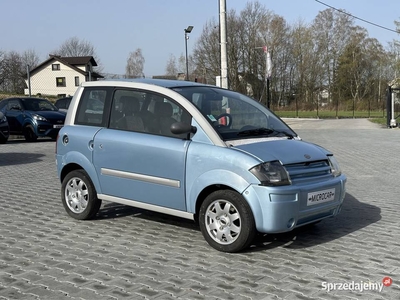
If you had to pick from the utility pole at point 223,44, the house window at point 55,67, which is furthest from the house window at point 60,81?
the utility pole at point 223,44

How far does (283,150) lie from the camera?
5.00 metres

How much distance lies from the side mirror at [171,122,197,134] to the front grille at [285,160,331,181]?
1094 mm

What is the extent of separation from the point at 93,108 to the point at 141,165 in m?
1.27

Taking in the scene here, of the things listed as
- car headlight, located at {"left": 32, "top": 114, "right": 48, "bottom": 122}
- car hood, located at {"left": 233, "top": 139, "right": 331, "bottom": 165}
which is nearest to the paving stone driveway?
car hood, located at {"left": 233, "top": 139, "right": 331, "bottom": 165}

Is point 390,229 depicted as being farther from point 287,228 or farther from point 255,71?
point 255,71

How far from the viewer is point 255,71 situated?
5522 centimetres

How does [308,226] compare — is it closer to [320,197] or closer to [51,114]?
[320,197]

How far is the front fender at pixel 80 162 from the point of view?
19.8ft

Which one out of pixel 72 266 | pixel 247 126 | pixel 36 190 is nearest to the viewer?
pixel 72 266

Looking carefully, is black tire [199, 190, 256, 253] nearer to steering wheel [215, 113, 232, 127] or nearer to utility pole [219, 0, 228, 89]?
steering wheel [215, 113, 232, 127]

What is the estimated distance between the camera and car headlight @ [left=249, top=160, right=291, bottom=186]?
4645 mm

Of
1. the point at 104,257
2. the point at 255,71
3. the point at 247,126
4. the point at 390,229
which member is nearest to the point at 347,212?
the point at 390,229

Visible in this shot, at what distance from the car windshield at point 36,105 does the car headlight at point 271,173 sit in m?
A: 16.1

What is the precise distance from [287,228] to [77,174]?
9.62 feet
